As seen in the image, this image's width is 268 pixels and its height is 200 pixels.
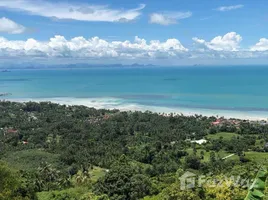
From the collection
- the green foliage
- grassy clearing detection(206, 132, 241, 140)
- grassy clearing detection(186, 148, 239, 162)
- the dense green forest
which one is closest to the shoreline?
the dense green forest

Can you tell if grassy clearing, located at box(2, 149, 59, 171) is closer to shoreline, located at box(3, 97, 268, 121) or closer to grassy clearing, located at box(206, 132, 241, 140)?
grassy clearing, located at box(206, 132, 241, 140)

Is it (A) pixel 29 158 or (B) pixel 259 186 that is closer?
(B) pixel 259 186

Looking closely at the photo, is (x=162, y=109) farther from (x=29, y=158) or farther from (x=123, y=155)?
(x=29, y=158)

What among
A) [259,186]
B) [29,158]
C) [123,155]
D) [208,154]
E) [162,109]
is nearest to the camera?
[259,186]

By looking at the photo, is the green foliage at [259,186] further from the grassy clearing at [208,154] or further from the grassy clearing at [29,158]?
the grassy clearing at [29,158]

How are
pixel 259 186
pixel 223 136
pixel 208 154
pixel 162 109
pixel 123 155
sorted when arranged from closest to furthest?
pixel 259 186
pixel 123 155
pixel 208 154
pixel 223 136
pixel 162 109

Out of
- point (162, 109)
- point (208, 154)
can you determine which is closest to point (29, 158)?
point (208, 154)

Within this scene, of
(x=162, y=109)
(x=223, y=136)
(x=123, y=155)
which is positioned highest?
(x=162, y=109)

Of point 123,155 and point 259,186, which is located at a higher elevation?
point 259,186
